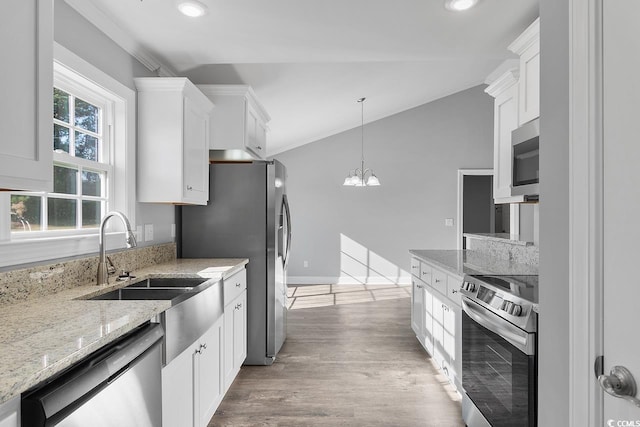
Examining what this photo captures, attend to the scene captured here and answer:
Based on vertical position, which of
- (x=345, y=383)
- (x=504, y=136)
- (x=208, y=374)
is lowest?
(x=345, y=383)

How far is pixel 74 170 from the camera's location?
2121mm

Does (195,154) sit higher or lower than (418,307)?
higher

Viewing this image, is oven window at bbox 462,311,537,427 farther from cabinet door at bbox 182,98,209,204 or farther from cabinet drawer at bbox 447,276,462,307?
cabinet door at bbox 182,98,209,204

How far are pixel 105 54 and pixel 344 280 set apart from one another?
531cm

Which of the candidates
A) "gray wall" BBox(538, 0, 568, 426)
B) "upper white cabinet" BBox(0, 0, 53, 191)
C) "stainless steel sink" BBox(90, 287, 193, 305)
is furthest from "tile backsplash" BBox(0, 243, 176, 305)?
"gray wall" BBox(538, 0, 568, 426)

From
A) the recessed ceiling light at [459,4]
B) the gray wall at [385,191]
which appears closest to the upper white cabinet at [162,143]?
the recessed ceiling light at [459,4]

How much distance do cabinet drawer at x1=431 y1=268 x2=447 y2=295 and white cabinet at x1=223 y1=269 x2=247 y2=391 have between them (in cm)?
150

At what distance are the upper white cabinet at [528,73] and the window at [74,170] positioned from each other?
2.66m

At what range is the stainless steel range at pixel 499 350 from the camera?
1.57 m
